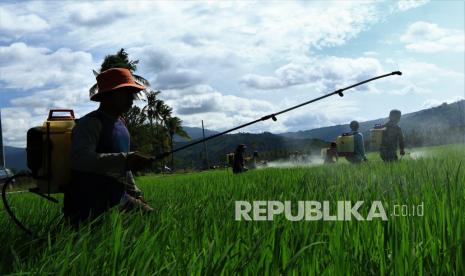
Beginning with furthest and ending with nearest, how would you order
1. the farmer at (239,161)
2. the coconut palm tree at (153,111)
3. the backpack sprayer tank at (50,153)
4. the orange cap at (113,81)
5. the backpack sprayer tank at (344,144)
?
the coconut palm tree at (153,111) < the backpack sprayer tank at (344,144) < the farmer at (239,161) < the orange cap at (113,81) < the backpack sprayer tank at (50,153)

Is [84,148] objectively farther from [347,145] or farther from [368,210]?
[347,145]

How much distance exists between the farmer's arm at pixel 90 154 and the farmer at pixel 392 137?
7.06 meters

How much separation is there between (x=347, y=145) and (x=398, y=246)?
17531 millimetres

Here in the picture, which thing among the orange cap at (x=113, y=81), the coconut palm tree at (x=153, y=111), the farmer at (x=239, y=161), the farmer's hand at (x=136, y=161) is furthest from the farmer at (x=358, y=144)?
the coconut palm tree at (x=153, y=111)

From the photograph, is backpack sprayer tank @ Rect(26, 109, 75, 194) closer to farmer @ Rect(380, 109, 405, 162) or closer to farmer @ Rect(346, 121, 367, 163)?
farmer @ Rect(380, 109, 405, 162)

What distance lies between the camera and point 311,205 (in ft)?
11.9

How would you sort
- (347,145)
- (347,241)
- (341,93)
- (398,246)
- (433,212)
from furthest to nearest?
(347,145) → (341,93) → (433,212) → (347,241) → (398,246)

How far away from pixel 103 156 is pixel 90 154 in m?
0.09

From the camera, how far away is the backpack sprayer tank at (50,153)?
3.05 metres

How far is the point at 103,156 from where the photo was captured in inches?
124

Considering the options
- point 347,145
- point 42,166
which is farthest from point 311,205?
point 347,145

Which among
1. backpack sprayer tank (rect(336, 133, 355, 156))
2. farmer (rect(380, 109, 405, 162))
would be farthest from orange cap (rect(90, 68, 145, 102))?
backpack sprayer tank (rect(336, 133, 355, 156))

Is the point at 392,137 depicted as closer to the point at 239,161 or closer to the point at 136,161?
the point at 239,161

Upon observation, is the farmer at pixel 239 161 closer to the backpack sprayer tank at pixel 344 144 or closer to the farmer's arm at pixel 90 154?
the backpack sprayer tank at pixel 344 144
